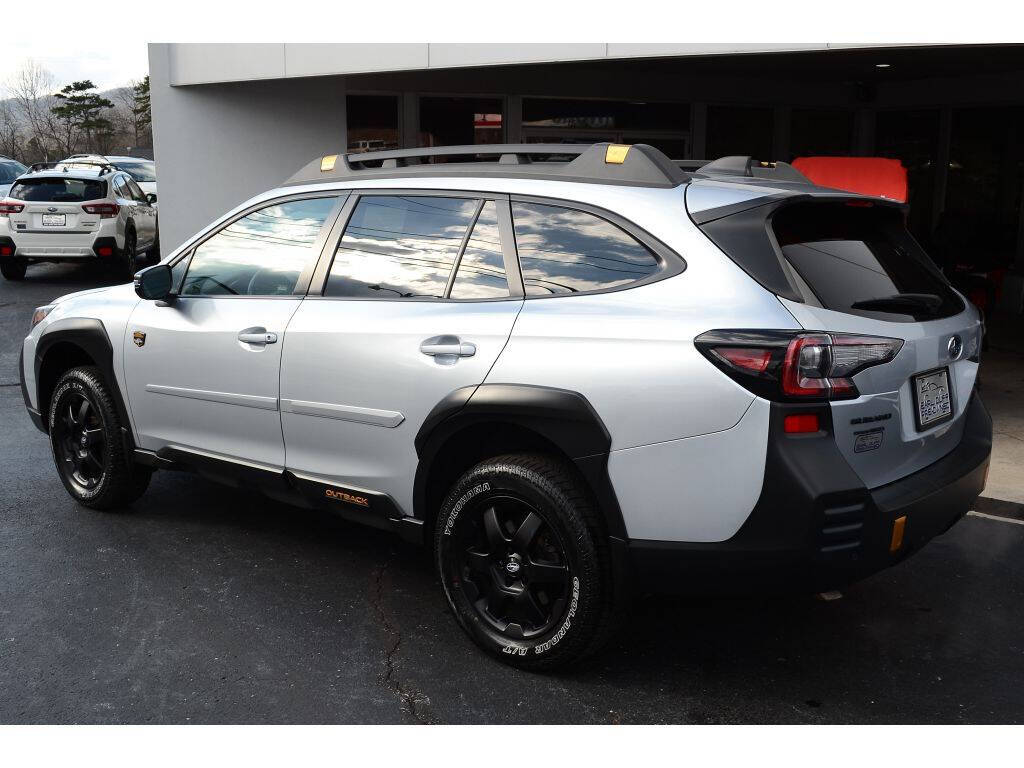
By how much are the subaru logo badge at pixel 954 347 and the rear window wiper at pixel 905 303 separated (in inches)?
4.6

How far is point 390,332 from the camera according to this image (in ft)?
12.9

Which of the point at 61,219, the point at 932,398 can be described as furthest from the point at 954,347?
the point at 61,219

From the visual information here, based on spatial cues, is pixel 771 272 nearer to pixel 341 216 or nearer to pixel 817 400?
pixel 817 400

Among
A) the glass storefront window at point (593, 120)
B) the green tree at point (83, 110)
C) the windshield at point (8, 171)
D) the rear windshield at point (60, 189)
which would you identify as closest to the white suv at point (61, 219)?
the rear windshield at point (60, 189)

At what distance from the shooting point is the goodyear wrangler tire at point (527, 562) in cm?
342

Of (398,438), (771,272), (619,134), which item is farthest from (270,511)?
(619,134)

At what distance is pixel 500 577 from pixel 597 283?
44.0 inches

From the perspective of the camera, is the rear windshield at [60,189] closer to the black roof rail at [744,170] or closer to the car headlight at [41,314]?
the car headlight at [41,314]

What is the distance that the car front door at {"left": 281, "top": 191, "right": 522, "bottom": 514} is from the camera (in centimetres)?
375

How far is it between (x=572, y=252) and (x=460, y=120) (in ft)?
35.7

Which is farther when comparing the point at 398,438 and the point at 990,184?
the point at 990,184

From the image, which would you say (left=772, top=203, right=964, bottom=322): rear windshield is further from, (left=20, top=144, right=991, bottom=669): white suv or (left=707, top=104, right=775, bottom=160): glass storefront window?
(left=707, top=104, right=775, bottom=160): glass storefront window

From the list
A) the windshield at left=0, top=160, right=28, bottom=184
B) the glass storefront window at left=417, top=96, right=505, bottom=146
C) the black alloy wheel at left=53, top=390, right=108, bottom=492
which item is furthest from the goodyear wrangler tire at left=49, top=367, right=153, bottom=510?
the windshield at left=0, top=160, right=28, bottom=184

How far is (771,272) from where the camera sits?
3230 mm
